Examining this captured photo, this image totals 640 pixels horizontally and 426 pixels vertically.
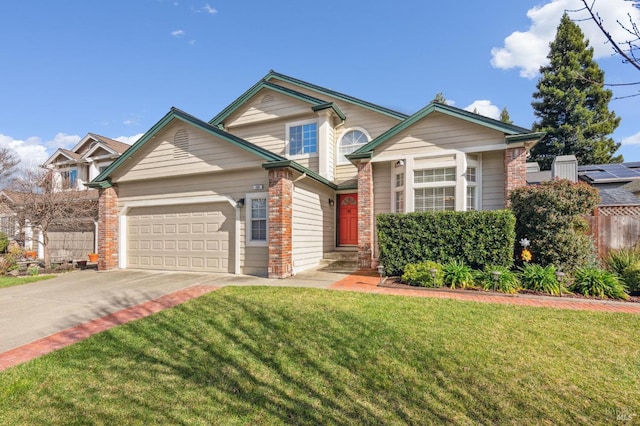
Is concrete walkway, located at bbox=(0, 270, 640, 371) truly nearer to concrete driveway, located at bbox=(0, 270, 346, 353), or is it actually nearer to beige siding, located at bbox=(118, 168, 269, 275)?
concrete driveway, located at bbox=(0, 270, 346, 353)

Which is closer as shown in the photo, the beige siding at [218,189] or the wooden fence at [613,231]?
the wooden fence at [613,231]

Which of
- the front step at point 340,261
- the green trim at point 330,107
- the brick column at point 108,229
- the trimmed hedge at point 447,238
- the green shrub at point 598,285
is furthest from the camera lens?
the green trim at point 330,107

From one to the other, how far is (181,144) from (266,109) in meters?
4.69

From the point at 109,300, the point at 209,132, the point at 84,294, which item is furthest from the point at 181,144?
the point at 109,300

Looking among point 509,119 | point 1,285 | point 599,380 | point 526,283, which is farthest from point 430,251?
point 509,119

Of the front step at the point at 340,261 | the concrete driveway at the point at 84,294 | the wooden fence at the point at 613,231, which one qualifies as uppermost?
the wooden fence at the point at 613,231

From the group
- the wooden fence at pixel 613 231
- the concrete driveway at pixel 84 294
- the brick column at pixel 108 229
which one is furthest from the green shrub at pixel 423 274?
the brick column at pixel 108 229

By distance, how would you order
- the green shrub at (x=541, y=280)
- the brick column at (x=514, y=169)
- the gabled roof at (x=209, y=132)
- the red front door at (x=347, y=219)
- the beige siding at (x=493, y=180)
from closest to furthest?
the green shrub at (x=541, y=280) < the brick column at (x=514, y=169) < the gabled roof at (x=209, y=132) < the beige siding at (x=493, y=180) < the red front door at (x=347, y=219)

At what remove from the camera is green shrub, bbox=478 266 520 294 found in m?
7.18

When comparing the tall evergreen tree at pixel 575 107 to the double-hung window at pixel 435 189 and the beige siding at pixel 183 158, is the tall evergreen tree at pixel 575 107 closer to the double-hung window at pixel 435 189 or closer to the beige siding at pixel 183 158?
the double-hung window at pixel 435 189

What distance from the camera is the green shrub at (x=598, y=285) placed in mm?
6820

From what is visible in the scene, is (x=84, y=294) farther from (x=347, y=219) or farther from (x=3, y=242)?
(x=3, y=242)

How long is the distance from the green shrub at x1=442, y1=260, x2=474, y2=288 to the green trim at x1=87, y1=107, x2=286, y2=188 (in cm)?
552

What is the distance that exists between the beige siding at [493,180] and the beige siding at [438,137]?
0.61 metres
